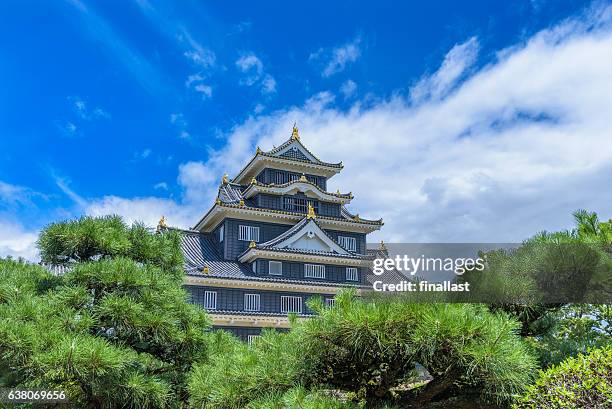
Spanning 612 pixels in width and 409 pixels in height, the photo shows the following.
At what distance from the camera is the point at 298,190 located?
29.1m

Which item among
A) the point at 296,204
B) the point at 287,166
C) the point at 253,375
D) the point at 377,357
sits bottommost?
the point at 253,375

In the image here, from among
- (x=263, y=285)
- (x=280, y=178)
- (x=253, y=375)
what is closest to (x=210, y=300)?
(x=263, y=285)

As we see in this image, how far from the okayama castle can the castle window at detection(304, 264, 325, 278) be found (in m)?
0.05

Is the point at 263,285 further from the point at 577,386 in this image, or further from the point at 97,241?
the point at 577,386

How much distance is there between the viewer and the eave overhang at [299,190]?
28234mm

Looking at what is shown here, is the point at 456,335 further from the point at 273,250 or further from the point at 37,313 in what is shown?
the point at 273,250

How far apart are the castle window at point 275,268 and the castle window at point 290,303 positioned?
3.64 ft

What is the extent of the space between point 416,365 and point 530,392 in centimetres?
178

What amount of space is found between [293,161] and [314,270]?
5.77 m

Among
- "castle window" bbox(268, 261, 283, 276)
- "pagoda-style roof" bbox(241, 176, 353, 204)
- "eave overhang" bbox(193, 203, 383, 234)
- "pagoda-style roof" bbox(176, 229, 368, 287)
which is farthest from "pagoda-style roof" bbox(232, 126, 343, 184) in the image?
"castle window" bbox(268, 261, 283, 276)

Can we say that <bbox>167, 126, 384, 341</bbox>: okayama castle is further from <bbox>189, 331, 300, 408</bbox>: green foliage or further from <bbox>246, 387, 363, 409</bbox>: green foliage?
<bbox>246, 387, 363, 409</bbox>: green foliage

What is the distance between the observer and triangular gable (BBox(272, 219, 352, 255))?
2703 centimetres

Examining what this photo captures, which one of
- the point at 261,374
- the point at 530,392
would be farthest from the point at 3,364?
the point at 530,392

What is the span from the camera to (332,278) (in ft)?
91.4
